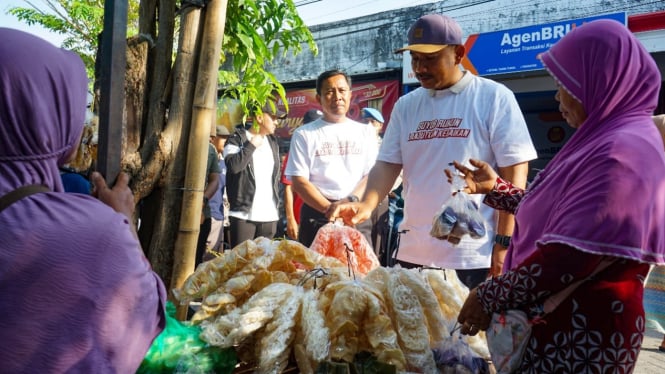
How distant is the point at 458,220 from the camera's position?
8.22ft

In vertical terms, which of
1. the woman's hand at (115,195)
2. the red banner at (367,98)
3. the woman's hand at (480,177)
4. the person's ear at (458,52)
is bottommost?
the woman's hand at (115,195)

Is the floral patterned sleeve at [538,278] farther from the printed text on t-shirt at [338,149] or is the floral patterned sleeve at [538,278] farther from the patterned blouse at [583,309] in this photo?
the printed text on t-shirt at [338,149]

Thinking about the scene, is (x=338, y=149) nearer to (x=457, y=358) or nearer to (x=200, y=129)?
(x=200, y=129)

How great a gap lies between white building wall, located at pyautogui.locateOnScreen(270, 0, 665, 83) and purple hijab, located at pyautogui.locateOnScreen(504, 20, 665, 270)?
10050mm

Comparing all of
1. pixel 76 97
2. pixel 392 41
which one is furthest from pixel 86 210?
pixel 392 41

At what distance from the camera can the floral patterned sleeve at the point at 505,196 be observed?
225 cm

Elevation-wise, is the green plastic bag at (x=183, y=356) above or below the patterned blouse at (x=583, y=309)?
below

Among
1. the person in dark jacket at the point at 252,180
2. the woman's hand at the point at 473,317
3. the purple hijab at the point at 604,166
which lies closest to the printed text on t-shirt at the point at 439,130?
the purple hijab at the point at 604,166

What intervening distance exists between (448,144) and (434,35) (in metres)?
0.58

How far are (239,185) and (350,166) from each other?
1.79 metres

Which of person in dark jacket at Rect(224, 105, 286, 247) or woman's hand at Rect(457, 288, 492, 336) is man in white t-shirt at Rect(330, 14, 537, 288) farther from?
person in dark jacket at Rect(224, 105, 286, 247)

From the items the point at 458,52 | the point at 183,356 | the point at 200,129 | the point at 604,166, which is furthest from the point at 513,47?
the point at 183,356

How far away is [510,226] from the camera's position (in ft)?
9.16

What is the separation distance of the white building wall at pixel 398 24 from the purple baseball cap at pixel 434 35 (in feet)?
29.0
